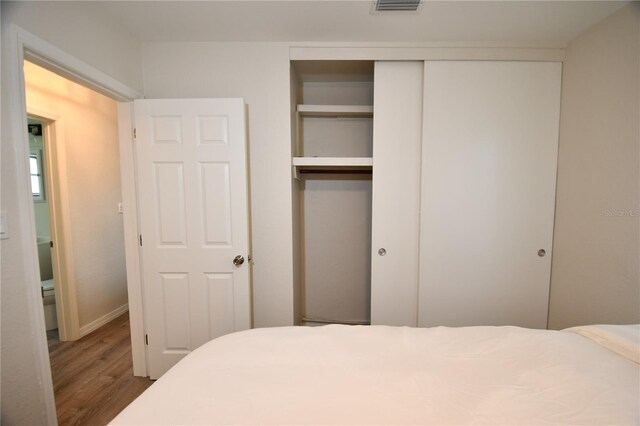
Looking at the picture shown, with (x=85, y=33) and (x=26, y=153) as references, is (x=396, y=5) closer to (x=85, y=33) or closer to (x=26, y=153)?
(x=85, y=33)

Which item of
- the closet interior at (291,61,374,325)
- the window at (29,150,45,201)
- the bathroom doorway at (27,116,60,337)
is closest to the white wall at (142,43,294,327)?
the closet interior at (291,61,374,325)

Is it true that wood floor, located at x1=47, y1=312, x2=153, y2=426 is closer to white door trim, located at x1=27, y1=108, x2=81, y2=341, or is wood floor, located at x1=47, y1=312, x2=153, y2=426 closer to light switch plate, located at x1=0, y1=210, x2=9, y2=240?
white door trim, located at x1=27, y1=108, x2=81, y2=341

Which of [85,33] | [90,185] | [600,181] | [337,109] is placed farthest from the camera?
[90,185]

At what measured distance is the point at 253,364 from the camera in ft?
3.00

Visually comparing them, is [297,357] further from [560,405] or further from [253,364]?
[560,405]

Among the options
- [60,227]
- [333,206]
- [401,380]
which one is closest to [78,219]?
[60,227]

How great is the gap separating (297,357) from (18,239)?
1.31 meters

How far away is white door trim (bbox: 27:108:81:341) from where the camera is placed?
2.25 meters

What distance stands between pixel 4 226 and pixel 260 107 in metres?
1.44

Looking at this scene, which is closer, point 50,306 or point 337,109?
point 337,109

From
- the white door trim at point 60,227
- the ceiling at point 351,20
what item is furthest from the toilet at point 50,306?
the ceiling at point 351,20

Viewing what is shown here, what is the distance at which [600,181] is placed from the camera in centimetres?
153

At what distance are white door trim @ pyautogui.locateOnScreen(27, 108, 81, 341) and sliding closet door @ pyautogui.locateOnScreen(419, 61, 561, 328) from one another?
309 centimetres

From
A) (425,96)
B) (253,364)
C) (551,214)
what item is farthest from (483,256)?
(253,364)
